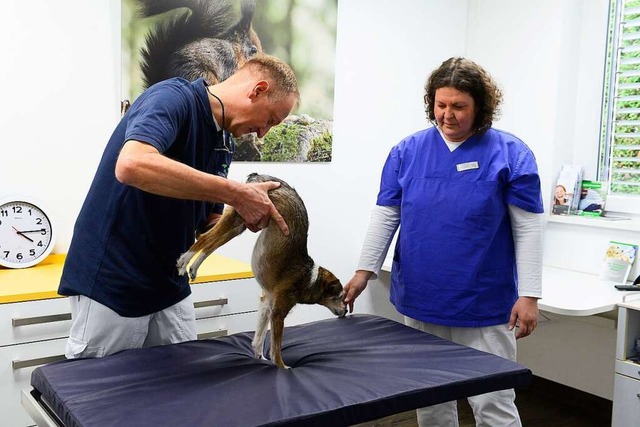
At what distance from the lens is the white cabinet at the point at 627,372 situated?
244cm

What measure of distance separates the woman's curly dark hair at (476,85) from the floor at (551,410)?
1.62m

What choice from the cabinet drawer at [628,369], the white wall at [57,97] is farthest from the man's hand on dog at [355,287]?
the white wall at [57,97]

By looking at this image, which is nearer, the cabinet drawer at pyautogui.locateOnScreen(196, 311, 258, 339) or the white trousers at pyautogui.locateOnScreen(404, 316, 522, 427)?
the white trousers at pyautogui.locateOnScreen(404, 316, 522, 427)

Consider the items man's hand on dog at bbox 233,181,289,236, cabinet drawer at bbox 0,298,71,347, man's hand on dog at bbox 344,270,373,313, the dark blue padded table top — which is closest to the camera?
the dark blue padded table top

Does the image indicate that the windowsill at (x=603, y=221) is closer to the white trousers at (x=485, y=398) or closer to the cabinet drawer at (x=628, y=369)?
the cabinet drawer at (x=628, y=369)

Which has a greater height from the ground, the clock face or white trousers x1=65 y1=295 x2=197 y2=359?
the clock face

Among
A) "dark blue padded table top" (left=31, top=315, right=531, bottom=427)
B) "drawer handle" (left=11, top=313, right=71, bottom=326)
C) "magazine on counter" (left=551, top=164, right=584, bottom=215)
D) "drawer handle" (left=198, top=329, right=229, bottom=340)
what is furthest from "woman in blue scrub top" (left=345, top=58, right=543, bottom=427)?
"magazine on counter" (left=551, top=164, right=584, bottom=215)

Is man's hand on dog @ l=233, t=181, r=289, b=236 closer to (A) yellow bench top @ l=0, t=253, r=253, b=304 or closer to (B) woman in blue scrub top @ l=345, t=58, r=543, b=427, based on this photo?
(B) woman in blue scrub top @ l=345, t=58, r=543, b=427

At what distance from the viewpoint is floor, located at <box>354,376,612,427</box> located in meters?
3.15

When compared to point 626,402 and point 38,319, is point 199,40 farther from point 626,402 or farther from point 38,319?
point 626,402

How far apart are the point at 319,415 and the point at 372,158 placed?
7.63 feet

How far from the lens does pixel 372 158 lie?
3461 mm

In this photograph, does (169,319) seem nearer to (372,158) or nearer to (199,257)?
(199,257)

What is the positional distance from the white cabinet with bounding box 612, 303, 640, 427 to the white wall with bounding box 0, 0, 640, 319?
0.73 meters
